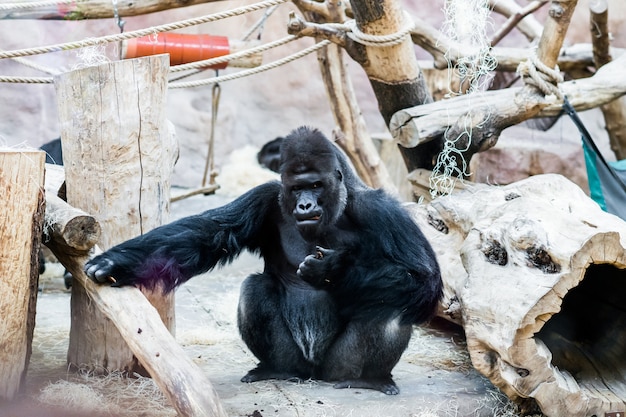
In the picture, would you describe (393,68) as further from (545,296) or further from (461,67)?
(545,296)

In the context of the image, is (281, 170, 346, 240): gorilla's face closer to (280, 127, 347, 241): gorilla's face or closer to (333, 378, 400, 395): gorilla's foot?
(280, 127, 347, 241): gorilla's face

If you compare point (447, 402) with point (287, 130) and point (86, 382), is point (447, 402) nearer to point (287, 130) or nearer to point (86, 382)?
point (86, 382)

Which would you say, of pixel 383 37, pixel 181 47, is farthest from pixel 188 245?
pixel 181 47

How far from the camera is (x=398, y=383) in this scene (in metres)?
3.61

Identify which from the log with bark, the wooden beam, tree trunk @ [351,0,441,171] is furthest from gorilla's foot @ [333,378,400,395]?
tree trunk @ [351,0,441,171]

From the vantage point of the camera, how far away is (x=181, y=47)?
16.4ft

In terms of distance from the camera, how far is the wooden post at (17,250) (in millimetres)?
2846

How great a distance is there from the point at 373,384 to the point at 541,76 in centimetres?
185

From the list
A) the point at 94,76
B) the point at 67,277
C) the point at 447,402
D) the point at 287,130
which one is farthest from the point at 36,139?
the point at 447,402

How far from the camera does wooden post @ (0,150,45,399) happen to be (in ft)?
9.34

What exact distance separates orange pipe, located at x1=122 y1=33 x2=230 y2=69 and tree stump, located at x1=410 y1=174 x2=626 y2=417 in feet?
7.24

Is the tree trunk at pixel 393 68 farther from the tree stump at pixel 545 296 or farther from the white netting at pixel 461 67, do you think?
the tree stump at pixel 545 296

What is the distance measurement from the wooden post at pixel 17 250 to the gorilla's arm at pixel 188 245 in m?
0.25

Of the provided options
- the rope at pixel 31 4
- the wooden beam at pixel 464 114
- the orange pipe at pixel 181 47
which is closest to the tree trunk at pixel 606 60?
the wooden beam at pixel 464 114
